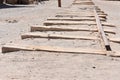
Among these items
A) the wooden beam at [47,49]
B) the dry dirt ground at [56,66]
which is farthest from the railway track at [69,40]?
the dry dirt ground at [56,66]

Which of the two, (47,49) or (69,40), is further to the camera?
(69,40)

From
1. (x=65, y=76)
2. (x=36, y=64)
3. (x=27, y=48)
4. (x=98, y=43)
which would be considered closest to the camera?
(x=65, y=76)

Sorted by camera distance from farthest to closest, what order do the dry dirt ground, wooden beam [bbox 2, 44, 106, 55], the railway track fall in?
the railway track → wooden beam [bbox 2, 44, 106, 55] → the dry dirt ground

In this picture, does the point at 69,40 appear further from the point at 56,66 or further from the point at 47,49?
the point at 56,66

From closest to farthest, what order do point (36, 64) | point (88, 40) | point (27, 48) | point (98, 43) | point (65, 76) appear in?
point (65, 76) < point (36, 64) < point (27, 48) < point (98, 43) < point (88, 40)

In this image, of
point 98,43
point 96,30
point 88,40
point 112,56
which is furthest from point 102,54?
point 96,30

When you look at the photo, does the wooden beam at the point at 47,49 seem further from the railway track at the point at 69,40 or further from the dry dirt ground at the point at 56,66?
the dry dirt ground at the point at 56,66

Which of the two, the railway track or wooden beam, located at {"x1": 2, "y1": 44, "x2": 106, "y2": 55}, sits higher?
wooden beam, located at {"x1": 2, "y1": 44, "x2": 106, "y2": 55}

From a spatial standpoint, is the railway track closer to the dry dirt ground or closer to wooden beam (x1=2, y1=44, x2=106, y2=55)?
wooden beam (x1=2, y1=44, x2=106, y2=55)

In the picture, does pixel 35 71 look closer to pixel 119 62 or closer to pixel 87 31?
pixel 119 62

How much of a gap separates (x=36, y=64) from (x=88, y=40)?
3.13 m

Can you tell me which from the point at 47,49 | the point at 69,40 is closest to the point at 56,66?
the point at 47,49

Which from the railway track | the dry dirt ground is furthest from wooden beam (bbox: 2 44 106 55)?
Answer: the dry dirt ground

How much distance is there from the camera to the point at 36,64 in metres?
7.63
